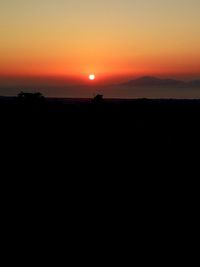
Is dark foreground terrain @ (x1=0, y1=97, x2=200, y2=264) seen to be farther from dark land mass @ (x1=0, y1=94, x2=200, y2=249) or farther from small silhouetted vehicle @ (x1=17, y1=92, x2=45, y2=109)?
small silhouetted vehicle @ (x1=17, y1=92, x2=45, y2=109)

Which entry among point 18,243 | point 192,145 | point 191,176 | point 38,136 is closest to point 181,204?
point 191,176

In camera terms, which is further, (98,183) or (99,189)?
Result: (98,183)

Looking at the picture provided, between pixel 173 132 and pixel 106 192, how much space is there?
25.5 meters

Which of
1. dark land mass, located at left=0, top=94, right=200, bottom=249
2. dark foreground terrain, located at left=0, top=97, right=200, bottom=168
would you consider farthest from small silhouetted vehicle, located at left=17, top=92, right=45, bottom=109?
dark land mass, located at left=0, top=94, right=200, bottom=249

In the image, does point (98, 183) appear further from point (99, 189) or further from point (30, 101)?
point (30, 101)

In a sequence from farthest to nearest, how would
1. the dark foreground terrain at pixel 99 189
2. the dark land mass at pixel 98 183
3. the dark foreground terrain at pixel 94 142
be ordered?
1. the dark foreground terrain at pixel 94 142
2. the dark land mass at pixel 98 183
3. the dark foreground terrain at pixel 99 189

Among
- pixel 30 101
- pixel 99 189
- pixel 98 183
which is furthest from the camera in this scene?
pixel 30 101

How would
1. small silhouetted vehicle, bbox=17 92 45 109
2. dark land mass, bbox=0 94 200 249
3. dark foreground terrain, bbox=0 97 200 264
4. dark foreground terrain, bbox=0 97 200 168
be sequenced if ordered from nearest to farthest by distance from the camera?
dark foreground terrain, bbox=0 97 200 264
dark land mass, bbox=0 94 200 249
dark foreground terrain, bbox=0 97 200 168
small silhouetted vehicle, bbox=17 92 45 109

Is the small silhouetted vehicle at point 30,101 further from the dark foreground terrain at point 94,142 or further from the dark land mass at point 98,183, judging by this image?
the dark land mass at point 98,183

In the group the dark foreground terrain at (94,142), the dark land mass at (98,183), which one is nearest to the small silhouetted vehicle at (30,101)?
the dark foreground terrain at (94,142)

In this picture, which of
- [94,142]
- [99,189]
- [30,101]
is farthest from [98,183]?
[30,101]

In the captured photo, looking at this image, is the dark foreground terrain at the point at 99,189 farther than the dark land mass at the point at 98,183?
No

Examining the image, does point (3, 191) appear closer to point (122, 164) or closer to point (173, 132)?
point (122, 164)

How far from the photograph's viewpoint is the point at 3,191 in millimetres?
20984
